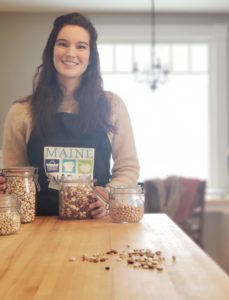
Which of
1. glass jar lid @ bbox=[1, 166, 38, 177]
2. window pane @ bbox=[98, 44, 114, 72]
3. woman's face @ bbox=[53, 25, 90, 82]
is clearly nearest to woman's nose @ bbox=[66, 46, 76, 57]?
woman's face @ bbox=[53, 25, 90, 82]

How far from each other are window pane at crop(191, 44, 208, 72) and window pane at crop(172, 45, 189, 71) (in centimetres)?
5

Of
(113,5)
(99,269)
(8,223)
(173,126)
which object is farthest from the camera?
(173,126)

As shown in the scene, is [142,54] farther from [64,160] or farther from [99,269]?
[99,269]

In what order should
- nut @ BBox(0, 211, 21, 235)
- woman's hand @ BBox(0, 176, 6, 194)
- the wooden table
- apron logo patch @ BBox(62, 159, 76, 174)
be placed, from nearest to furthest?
the wooden table
nut @ BBox(0, 211, 21, 235)
woman's hand @ BBox(0, 176, 6, 194)
apron logo patch @ BBox(62, 159, 76, 174)

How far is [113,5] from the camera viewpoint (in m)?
2.41

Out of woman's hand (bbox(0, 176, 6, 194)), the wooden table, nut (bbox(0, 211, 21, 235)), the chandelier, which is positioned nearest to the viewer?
the wooden table

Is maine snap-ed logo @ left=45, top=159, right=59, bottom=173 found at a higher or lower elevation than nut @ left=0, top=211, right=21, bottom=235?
higher

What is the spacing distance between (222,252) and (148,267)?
2.84 m

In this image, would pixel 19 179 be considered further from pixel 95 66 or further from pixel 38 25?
pixel 38 25

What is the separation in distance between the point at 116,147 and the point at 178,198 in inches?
66.6

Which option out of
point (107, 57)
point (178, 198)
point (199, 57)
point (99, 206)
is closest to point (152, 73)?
point (107, 57)

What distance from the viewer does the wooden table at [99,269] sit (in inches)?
26.6

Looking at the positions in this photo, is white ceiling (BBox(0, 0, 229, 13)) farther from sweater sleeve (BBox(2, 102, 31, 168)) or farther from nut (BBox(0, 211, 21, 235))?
nut (BBox(0, 211, 21, 235))

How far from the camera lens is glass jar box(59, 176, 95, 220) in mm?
1262
